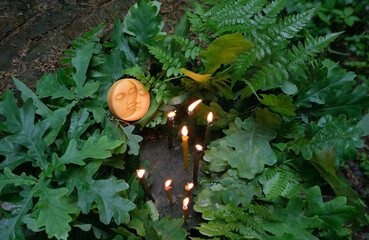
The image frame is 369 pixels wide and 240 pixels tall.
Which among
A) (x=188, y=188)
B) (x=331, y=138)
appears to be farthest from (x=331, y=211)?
(x=188, y=188)

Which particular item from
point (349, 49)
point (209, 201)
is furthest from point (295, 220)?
point (349, 49)

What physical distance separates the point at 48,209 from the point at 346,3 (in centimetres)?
343

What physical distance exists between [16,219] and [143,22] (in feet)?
3.86

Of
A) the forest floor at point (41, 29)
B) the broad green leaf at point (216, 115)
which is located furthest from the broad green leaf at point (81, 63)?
the broad green leaf at point (216, 115)

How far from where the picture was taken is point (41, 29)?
203 centimetres

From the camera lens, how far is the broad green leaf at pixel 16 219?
54.1 inches

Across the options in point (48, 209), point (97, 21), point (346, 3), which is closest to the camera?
point (48, 209)

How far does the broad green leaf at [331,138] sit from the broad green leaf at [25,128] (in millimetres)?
1276

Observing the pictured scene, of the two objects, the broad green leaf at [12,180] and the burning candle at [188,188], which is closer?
the broad green leaf at [12,180]

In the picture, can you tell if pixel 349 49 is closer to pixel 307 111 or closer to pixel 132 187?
pixel 307 111

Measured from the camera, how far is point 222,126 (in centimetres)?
186

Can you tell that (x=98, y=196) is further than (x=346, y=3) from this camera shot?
No

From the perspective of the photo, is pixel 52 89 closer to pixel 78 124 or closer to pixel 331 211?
pixel 78 124

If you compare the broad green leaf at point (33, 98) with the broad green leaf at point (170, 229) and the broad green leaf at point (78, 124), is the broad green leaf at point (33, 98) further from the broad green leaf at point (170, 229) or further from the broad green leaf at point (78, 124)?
the broad green leaf at point (170, 229)
